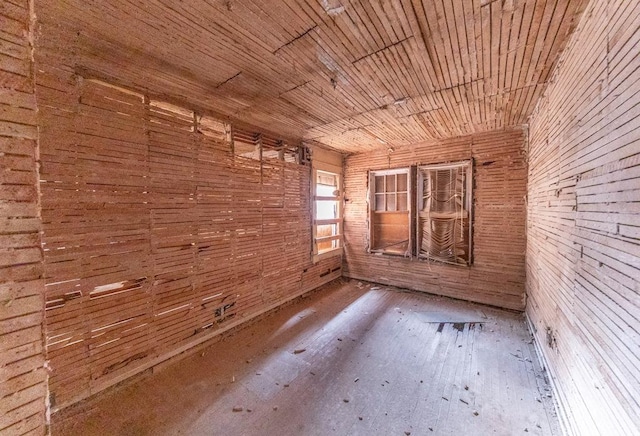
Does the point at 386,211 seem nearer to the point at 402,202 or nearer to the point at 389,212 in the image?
the point at 389,212

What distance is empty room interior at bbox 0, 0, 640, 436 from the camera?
1.26m

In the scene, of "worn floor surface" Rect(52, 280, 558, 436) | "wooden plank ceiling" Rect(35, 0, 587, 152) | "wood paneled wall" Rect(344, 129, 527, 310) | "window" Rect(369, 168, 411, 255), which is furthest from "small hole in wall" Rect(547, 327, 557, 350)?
A: "window" Rect(369, 168, 411, 255)

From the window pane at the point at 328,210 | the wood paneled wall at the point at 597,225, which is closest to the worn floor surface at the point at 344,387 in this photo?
the wood paneled wall at the point at 597,225

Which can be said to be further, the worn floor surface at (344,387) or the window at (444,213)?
the window at (444,213)

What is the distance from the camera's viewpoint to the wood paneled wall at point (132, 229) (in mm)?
2105

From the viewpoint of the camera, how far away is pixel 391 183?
563 centimetres

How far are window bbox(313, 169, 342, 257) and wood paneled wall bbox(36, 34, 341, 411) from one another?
193 cm

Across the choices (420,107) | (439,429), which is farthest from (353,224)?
(439,429)

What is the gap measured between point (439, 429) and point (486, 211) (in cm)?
351

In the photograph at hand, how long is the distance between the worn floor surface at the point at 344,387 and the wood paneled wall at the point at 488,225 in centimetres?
68

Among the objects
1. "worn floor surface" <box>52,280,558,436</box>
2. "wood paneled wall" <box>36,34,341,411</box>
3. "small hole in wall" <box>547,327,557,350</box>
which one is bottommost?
"worn floor surface" <box>52,280,558,436</box>

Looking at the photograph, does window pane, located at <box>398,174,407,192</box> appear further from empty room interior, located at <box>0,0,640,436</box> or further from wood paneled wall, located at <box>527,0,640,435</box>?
wood paneled wall, located at <box>527,0,640,435</box>

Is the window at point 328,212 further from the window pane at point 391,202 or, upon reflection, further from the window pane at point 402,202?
the window pane at point 402,202

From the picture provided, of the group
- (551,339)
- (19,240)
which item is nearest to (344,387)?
(551,339)
